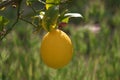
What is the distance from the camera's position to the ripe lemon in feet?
2.84

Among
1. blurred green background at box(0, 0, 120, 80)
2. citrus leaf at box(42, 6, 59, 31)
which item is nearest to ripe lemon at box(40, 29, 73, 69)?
citrus leaf at box(42, 6, 59, 31)

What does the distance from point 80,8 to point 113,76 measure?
4.44 feet

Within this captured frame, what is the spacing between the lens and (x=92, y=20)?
3020 millimetres

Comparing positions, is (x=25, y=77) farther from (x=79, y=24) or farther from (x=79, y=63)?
(x=79, y=24)

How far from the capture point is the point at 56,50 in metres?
0.87

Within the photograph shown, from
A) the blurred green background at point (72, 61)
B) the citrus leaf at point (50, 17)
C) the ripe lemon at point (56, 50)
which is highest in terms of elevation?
the citrus leaf at point (50, 17)

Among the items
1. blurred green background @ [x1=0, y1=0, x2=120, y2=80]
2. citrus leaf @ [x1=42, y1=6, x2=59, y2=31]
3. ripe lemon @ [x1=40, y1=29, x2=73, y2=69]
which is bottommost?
blurred green background @ [x1=0, y1=0, x2=120, y2=80]

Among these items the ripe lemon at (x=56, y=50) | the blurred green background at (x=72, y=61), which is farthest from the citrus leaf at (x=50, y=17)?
the blurred green background at (x=72, y=61)

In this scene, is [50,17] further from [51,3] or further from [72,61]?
[72,61]

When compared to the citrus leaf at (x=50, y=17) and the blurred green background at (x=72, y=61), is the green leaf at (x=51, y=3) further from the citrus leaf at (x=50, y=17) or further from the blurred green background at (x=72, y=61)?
the blurred green background at (x=72, y=61)

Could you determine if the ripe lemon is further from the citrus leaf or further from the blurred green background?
the blurred green background

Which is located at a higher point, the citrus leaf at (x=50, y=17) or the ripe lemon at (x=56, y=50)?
the citrus leaf at (x=50, y=17)

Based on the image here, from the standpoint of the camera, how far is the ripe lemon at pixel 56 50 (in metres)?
0.87

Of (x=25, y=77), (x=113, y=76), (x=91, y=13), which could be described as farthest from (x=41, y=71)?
(x=91, y=13)
